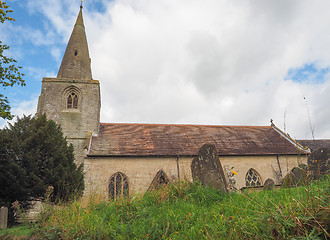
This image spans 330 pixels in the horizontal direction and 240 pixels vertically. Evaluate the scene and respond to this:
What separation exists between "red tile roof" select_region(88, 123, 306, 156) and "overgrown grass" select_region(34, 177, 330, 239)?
32.2 feet

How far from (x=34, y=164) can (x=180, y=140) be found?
1070cm

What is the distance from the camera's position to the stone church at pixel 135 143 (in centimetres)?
1526

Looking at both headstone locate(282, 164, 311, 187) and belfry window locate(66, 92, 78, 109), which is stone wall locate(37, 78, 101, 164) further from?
headstone locate(282, 164, 311, 187)

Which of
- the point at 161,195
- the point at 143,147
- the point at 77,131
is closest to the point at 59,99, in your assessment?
the point at 77,131

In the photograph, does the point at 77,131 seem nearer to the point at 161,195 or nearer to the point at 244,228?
the point at 161,195

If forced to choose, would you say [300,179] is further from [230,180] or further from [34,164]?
[34,164]

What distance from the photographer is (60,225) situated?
5.39m

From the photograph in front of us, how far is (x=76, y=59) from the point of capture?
822 inches

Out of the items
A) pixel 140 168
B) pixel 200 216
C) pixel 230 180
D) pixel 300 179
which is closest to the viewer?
pixel 300 179

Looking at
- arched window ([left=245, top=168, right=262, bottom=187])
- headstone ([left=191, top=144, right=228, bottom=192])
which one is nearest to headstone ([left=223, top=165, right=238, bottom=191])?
headstone ([left=191, top=144, right=228, bottom=192])

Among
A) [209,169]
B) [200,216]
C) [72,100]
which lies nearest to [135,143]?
[72,100]

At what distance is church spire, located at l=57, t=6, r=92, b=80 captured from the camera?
20328 mm

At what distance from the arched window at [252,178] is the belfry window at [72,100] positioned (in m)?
15.2

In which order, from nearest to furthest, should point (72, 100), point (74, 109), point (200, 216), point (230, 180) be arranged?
point (200, 216)
point (230, 180)
point (74, 109)
point (72, 100)
